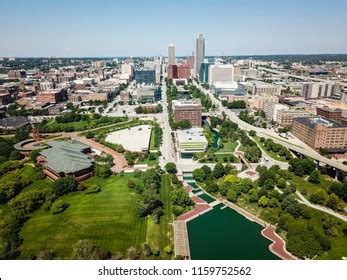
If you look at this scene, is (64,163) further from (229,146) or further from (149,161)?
(229,146)

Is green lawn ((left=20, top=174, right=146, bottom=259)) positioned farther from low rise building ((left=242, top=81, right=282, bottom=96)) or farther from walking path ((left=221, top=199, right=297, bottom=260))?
low rise building ((left=242, top=81, right=282, bottom=96))

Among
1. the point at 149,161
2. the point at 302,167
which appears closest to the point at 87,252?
the point at 149,161

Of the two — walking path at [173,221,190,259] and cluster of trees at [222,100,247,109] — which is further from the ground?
cluster of trees at [222,100,247,109]

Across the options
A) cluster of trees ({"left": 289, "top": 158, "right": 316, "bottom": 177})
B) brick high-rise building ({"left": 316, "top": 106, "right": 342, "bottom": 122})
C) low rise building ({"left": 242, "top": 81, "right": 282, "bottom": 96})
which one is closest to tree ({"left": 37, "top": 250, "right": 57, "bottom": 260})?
cluster of trees ({"left": 289, "top": 158, "right": 316, "bottom": 177})

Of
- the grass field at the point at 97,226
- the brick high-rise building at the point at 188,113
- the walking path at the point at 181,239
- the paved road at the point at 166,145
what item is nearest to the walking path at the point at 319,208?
the walking path at the point at 181,239

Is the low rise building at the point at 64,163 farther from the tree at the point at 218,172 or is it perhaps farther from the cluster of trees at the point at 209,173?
the tree at the point at 218,172
